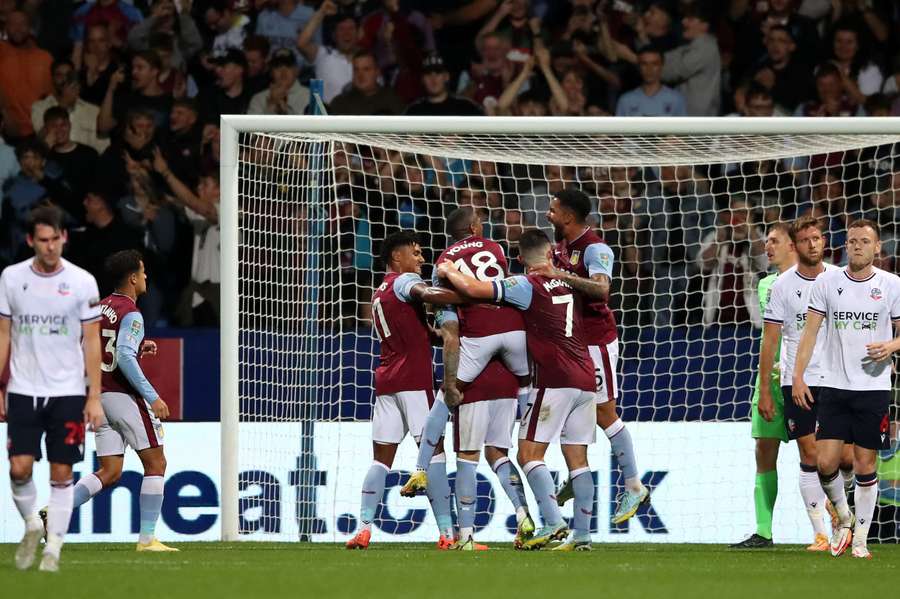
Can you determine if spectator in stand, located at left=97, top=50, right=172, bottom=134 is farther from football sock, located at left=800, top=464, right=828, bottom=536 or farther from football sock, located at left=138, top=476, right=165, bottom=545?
football sock, located at left=800, top=464, right=828, bottom=536

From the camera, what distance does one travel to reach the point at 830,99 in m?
15.7

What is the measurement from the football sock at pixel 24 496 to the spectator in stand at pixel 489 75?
27.7 feet

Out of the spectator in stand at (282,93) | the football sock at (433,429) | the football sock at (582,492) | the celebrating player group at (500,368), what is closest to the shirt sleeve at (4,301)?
the celebrating player group at (500,368)

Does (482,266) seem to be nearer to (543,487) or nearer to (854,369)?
(543,487)

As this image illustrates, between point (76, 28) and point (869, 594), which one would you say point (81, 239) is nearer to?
point (76, 28)

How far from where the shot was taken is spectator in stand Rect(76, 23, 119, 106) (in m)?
15.7

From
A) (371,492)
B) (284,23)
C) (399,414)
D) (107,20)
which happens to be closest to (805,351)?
(399,414)

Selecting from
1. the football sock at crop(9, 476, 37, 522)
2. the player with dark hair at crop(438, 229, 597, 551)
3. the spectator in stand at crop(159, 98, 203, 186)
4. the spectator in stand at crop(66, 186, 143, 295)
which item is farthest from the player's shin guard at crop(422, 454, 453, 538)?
the spectator in stand at crop(159, 98, 203, 186)

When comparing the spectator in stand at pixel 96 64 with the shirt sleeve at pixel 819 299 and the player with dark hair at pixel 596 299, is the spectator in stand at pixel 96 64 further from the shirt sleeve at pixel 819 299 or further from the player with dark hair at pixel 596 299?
the shirt sleeve at pixel 819 299

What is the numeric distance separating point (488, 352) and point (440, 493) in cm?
104

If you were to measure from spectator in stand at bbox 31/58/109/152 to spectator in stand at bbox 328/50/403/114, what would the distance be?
235cm

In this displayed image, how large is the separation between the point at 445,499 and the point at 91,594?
372 cm

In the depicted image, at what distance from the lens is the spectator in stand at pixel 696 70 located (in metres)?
16.0

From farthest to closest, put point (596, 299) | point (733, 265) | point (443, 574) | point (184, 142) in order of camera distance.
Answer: point (184, 142) → point (733, 265) → point (596, 299) → point (443, 574)
